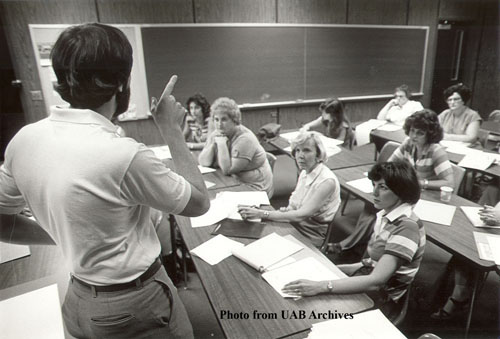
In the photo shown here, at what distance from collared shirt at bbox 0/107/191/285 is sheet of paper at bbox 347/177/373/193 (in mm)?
1997

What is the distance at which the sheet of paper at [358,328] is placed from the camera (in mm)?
1163

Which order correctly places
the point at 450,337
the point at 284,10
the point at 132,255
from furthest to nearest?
the point at 284,10
the point at 450,337
the point at 132,255

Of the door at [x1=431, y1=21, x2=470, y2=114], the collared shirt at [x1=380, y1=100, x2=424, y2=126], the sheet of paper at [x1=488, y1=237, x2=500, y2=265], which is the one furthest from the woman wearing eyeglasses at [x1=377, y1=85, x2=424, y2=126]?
the sheet of paper at [x1=488, y1=237, x2=500, y2=265]

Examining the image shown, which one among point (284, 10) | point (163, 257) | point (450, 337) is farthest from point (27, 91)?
point (450, 337)

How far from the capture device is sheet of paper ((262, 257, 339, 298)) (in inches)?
57.9

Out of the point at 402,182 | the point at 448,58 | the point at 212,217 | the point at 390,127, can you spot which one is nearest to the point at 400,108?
the point at 390,127

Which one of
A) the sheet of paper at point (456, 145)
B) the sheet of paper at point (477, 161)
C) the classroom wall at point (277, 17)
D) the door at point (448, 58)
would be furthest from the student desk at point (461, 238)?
the door at point (448, 58)

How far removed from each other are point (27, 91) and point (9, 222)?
417 centimetres

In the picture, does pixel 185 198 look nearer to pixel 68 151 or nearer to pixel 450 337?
pixel 68 151

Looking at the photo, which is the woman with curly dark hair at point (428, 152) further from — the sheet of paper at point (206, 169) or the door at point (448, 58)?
the door at point (448, 58)

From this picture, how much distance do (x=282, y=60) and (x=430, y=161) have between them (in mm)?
3338

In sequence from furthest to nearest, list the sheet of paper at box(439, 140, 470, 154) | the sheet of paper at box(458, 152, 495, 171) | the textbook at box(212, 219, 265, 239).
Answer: the sheet of paper at box(439, 140, 470, 154) → the sheet of paper at box(458, 152, 495, 171) → the textbook at box(212, 219, 265, 239)

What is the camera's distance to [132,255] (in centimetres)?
94

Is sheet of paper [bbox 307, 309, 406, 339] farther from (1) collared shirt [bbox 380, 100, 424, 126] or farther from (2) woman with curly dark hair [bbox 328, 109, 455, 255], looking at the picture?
(1) collared shirt [bbox 380, 100, 424, 126]
